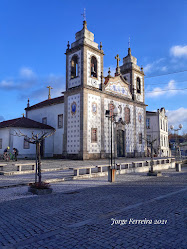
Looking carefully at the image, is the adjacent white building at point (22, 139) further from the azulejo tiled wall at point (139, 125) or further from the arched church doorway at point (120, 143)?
the azulejo tiled wall at point (139, 125)

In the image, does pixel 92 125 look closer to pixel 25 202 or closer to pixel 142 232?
pixel 25 202

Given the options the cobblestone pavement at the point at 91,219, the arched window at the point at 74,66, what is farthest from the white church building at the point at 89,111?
the cobblestone pavement at the point at 91,219

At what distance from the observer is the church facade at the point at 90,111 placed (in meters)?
24.3

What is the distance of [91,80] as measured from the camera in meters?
25.6

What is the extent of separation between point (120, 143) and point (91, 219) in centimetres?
2399

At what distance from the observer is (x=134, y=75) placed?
110ft

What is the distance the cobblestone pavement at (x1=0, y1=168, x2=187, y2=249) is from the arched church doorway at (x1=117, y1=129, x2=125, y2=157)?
2031 centimetres

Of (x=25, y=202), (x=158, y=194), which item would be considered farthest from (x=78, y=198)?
(x=158, y=194)

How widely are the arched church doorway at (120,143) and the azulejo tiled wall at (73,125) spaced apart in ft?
22.1

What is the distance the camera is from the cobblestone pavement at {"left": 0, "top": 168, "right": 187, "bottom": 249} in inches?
151

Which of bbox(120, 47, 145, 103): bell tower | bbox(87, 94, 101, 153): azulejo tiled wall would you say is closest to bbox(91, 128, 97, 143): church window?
bbox(87, 94, 101, 153): azulejo tiled wall

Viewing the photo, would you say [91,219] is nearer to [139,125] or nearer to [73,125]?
[73,125]

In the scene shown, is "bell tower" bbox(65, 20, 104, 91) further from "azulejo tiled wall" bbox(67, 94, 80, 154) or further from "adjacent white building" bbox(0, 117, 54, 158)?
"adjacent white building" bbox(0, 117, 54, 158)

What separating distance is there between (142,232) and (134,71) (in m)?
31.5
